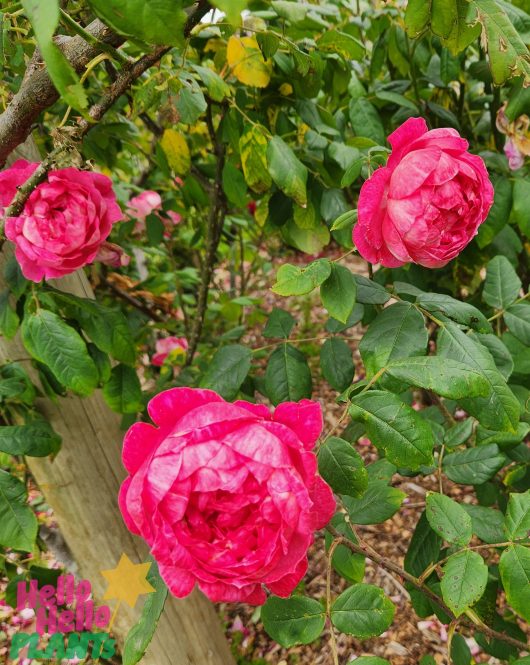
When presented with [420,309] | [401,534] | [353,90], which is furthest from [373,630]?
[401,534]

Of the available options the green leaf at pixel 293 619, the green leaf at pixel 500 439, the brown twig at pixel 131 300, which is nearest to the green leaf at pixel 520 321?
the green leaf at pixel 500 439

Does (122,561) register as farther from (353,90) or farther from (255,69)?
(353,90)

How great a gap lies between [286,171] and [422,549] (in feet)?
2.34

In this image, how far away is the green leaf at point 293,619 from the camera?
28.3 inches

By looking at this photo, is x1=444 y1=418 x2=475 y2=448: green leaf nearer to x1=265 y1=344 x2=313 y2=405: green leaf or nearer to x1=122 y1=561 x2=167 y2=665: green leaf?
x1=265 y1=344 x2=313 y2=405: green leaf

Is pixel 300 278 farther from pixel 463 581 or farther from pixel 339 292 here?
pixel 463 581

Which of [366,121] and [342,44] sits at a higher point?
[342,44]

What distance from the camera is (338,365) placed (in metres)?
0.98

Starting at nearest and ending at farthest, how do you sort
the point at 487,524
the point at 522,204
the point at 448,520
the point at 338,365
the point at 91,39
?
the point at 91,39
the point at 448,520
the point at 487,524
the point at 338,365
the point at 522,204

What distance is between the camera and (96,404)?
1.28 m

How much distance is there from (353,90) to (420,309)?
0.74 metres

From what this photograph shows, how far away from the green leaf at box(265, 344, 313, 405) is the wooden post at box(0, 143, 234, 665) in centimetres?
51

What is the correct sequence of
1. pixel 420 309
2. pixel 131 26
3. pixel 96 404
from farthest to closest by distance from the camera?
pixel 96 404
pixel 420 309
pixel 131 26

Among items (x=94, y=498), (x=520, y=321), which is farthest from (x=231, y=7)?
(x=94, y=498)
